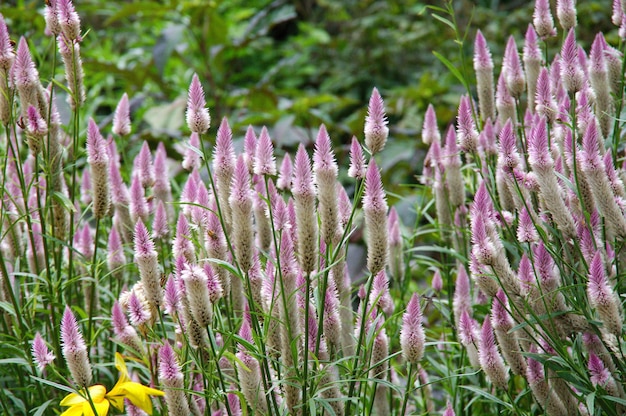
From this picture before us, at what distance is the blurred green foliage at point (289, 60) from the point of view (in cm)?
541

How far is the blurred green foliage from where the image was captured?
5.41m

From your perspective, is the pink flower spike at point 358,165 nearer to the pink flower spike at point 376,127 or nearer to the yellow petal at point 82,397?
the pink flower spike at point 376,127

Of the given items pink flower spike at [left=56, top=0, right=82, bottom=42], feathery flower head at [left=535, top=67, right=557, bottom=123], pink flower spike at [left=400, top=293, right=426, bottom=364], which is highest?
pink flower spike at [left=56, top=0, right=82, bottom=42]

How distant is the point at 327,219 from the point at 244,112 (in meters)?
3.95

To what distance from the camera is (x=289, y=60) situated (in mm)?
6773

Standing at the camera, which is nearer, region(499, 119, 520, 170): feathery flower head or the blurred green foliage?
region(499, 119, 520, 170): feathery flower head

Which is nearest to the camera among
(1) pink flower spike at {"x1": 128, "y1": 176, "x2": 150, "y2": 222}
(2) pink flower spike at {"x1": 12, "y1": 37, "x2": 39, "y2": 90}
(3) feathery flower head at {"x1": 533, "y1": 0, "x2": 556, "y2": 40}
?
(2) pink flower spike at {"x1": 12, "y1": 37, "x2": 39, "y2": 90}

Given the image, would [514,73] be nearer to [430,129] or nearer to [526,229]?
Answer: [430,129]

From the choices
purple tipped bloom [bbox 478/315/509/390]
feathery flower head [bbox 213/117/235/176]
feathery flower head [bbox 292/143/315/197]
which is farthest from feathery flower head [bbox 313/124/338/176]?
purple tipped bloom [bbox 478/315/509/390]

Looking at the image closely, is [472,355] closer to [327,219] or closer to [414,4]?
[327,219]

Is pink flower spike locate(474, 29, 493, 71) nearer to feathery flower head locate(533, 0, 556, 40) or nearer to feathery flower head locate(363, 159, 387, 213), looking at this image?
feathery flower head locate(533, 0, 556, 40)

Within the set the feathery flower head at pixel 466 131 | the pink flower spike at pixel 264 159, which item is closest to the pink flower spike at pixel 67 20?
the pink flower spike at pixel 264 159

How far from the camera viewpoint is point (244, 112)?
551 centimetres

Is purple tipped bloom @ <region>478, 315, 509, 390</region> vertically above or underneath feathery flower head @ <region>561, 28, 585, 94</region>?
underneath
